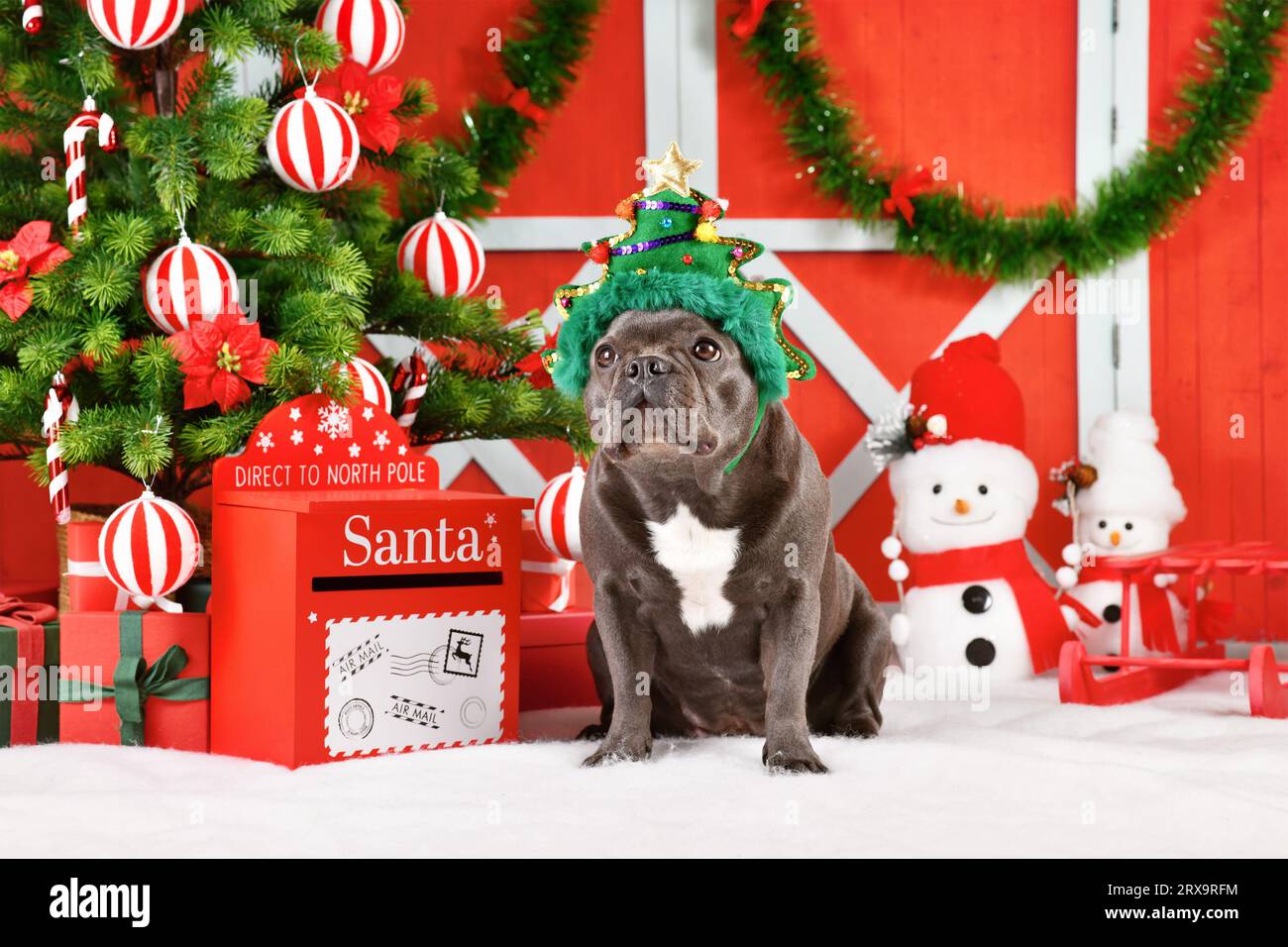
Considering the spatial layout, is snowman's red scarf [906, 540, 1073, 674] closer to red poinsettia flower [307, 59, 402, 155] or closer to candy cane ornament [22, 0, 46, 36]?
red poinsettia flower [307, 59, 402, 155]

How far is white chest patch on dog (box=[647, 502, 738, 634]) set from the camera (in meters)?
1.89

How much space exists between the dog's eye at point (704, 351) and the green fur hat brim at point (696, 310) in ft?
0.12

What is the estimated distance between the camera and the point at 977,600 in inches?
119

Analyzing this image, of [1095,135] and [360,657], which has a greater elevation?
[1095,135]

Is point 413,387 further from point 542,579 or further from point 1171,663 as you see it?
point 1171,663

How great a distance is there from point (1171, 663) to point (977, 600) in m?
0.55

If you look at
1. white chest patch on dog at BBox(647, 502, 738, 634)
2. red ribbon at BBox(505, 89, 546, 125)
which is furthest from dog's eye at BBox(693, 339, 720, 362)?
red ribbon at BBox(505, 89, 546, 125)

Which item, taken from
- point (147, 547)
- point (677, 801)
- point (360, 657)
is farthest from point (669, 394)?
point (147, 547)

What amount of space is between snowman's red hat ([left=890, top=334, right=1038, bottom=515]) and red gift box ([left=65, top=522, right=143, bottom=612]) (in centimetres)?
180

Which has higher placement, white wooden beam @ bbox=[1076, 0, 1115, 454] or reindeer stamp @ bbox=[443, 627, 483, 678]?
white wooden beam @ bbox=[1076, 0, 1115, 454]

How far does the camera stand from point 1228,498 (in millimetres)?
3521

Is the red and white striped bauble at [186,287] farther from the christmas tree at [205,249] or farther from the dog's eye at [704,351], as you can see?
the dog's eye at [704,351]
